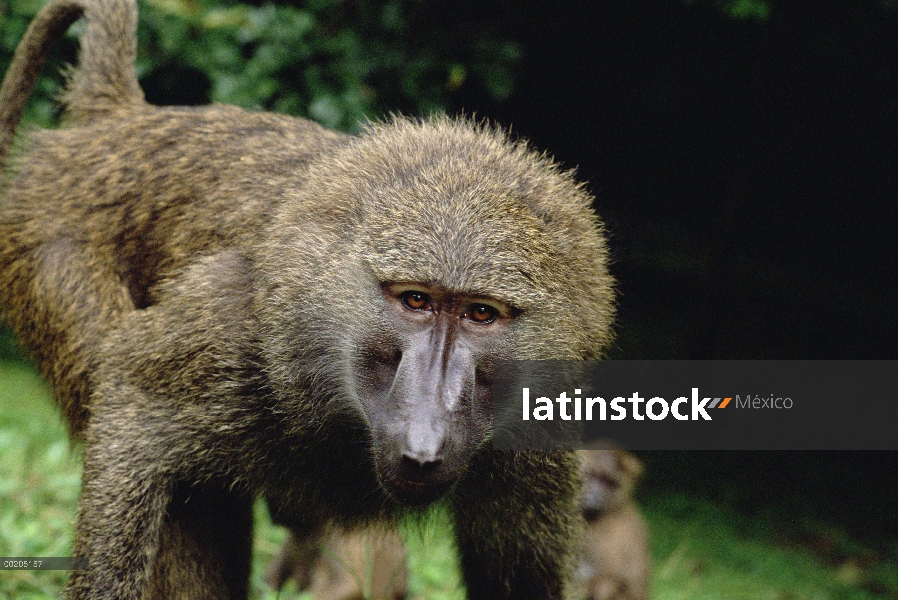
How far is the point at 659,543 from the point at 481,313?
13.4ft

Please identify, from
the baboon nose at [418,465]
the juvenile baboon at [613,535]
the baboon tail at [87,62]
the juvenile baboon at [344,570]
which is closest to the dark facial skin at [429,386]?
the baboon nose at [418,465]

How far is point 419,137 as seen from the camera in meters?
3.04

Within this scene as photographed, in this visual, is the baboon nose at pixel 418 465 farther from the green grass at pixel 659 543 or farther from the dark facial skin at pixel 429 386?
the green grass at pixel 659 543

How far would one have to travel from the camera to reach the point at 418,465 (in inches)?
92.4

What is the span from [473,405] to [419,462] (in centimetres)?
30

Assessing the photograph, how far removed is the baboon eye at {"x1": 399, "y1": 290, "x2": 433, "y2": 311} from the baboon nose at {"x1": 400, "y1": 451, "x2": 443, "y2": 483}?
0.44 metres

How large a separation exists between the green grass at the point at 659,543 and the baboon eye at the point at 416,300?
185cm

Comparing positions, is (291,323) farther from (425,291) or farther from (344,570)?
(344,570)

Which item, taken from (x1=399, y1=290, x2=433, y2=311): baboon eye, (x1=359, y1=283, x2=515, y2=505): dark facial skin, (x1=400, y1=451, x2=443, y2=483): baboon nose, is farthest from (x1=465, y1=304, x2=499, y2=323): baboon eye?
(x1=400, y1=451, x2=443, y2=483): baboon nose

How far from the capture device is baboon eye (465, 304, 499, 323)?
104 inches

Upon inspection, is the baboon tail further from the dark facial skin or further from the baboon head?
the dark facial skin

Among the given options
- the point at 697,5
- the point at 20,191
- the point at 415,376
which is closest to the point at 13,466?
the point at 20,191

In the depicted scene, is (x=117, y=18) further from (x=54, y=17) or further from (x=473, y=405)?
(x=473, y=405)

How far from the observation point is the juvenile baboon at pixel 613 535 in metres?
4.87
